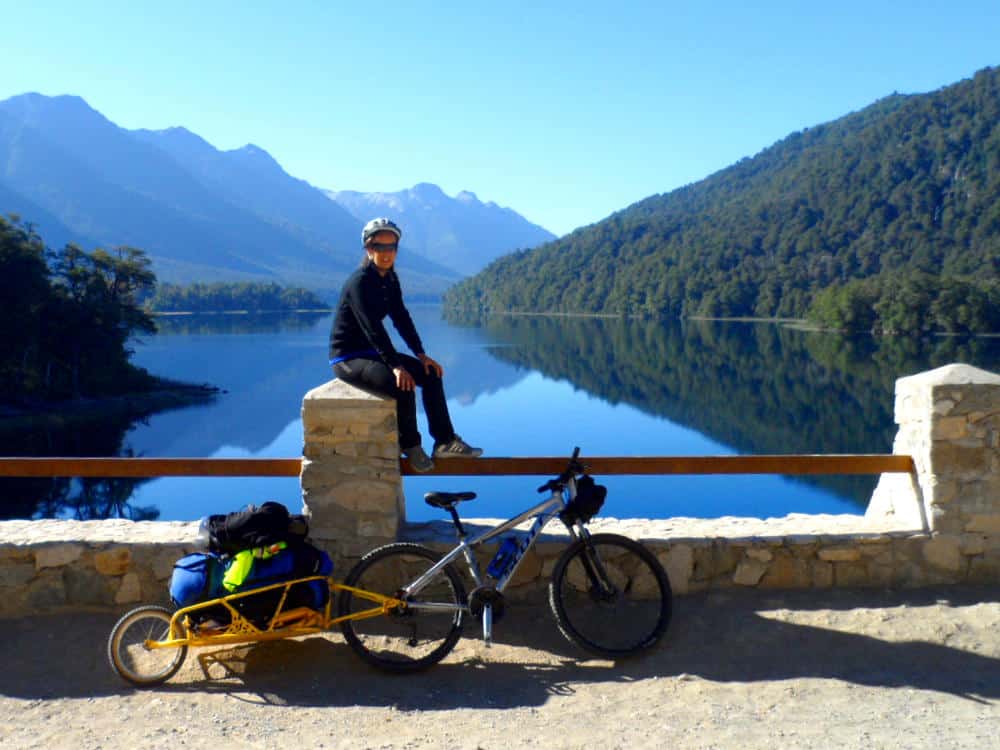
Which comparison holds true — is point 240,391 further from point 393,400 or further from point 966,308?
point 966,308

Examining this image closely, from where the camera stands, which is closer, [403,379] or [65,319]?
[403,379]

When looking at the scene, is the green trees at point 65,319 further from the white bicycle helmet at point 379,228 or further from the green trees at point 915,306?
the green trees at point 915,306

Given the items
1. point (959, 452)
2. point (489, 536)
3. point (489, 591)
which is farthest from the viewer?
point (959, 452)

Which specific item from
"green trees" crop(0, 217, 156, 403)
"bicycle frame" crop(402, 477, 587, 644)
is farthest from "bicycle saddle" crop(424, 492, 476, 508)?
"green trees" crop(0, 217, 156, 403)

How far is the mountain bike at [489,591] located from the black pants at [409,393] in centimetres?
43

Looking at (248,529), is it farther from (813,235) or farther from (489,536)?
(813,235)

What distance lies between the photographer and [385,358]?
14.6ft

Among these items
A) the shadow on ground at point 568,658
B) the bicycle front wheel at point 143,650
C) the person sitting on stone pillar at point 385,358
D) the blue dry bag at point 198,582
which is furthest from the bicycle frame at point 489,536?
the bicycle front wheel at point 143,650

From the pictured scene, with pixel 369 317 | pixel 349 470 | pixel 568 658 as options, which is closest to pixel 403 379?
pixel 369 317

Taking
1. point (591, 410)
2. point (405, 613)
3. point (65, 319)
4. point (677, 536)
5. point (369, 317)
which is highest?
point (65, 319)

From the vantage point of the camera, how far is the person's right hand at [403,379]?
434 cm

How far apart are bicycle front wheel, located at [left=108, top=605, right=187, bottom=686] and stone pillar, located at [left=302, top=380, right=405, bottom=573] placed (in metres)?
0.88

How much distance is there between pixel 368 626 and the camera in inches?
173

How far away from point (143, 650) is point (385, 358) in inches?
74.1
